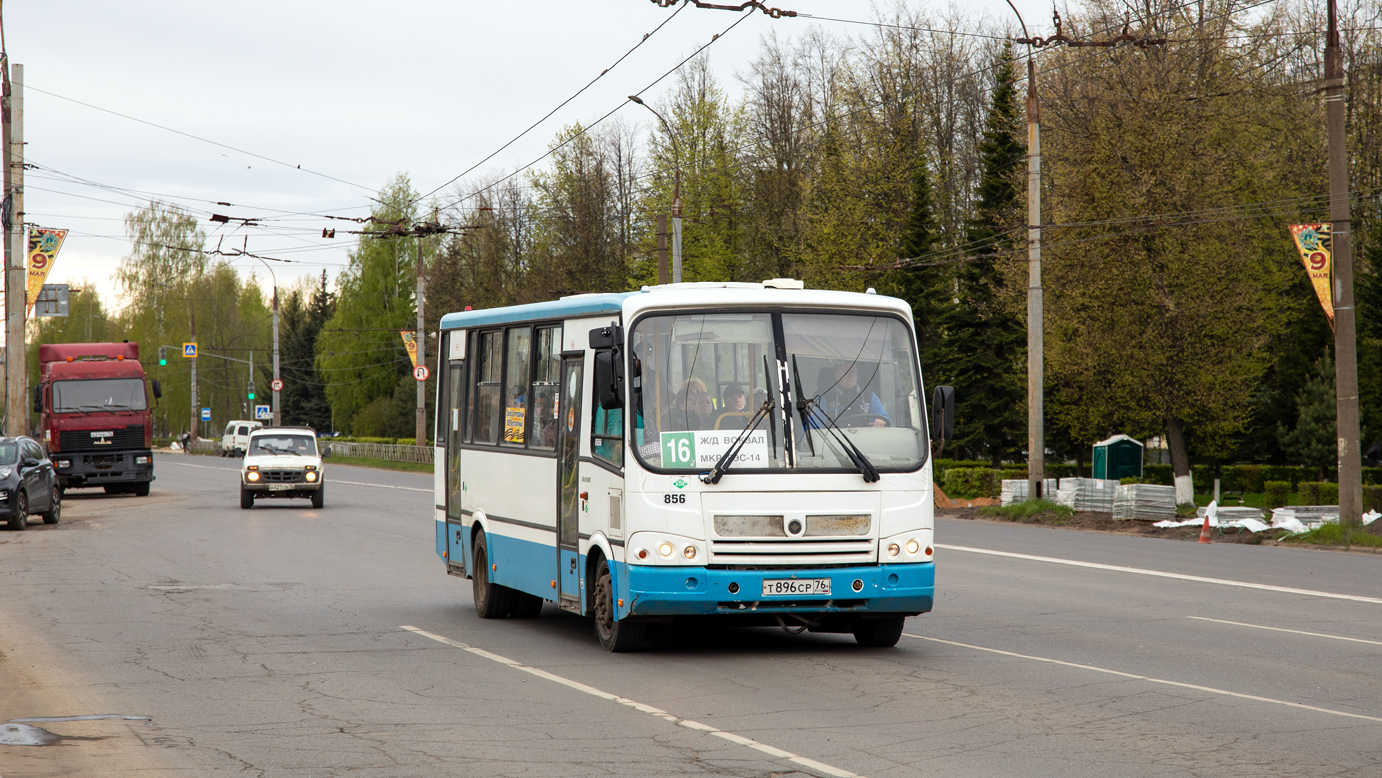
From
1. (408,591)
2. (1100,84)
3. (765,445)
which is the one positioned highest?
(1100,84)

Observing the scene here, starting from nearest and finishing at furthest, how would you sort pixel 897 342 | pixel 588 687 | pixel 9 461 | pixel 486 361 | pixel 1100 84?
1. pixel 588 687
2. pixel 897 342
3. pixel 486 361
4. pixel 9 461
5. pixel 1100 84

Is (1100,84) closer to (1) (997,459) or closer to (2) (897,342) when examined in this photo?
(1) (997,459)

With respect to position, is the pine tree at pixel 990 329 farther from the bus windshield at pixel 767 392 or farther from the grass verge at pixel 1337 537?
the bus windshield at pixel 767 392

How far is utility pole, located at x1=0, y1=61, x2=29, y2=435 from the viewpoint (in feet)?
116

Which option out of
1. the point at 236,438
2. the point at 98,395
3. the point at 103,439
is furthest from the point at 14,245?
the point at 236,438

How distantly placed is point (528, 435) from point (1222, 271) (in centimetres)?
2790

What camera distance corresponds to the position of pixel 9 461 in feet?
91.8

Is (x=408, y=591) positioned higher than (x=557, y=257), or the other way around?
(x=557, y=257)

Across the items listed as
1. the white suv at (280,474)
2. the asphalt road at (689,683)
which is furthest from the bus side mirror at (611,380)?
the white suv at (280,474)

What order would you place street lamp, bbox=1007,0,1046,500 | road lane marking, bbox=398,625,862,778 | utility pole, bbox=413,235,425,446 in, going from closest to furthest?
1. road lane marking, bbox=398,625,862,778
2. street lamp, bbox=1007,0,1046,500
3. utility pole, bbox=413,235,425,446

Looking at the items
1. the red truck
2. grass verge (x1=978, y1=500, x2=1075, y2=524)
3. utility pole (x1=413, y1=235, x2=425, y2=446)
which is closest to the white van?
utility pole (x1=413, y1=235, x2=425, y2=446)

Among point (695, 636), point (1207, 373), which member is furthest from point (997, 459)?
point (695, 636)

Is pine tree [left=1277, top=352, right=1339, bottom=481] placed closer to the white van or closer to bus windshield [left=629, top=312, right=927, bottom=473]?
bus windshield [left=629, top=312, right=927, bottom=473]

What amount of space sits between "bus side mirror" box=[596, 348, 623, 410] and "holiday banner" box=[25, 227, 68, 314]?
96.3 ft
